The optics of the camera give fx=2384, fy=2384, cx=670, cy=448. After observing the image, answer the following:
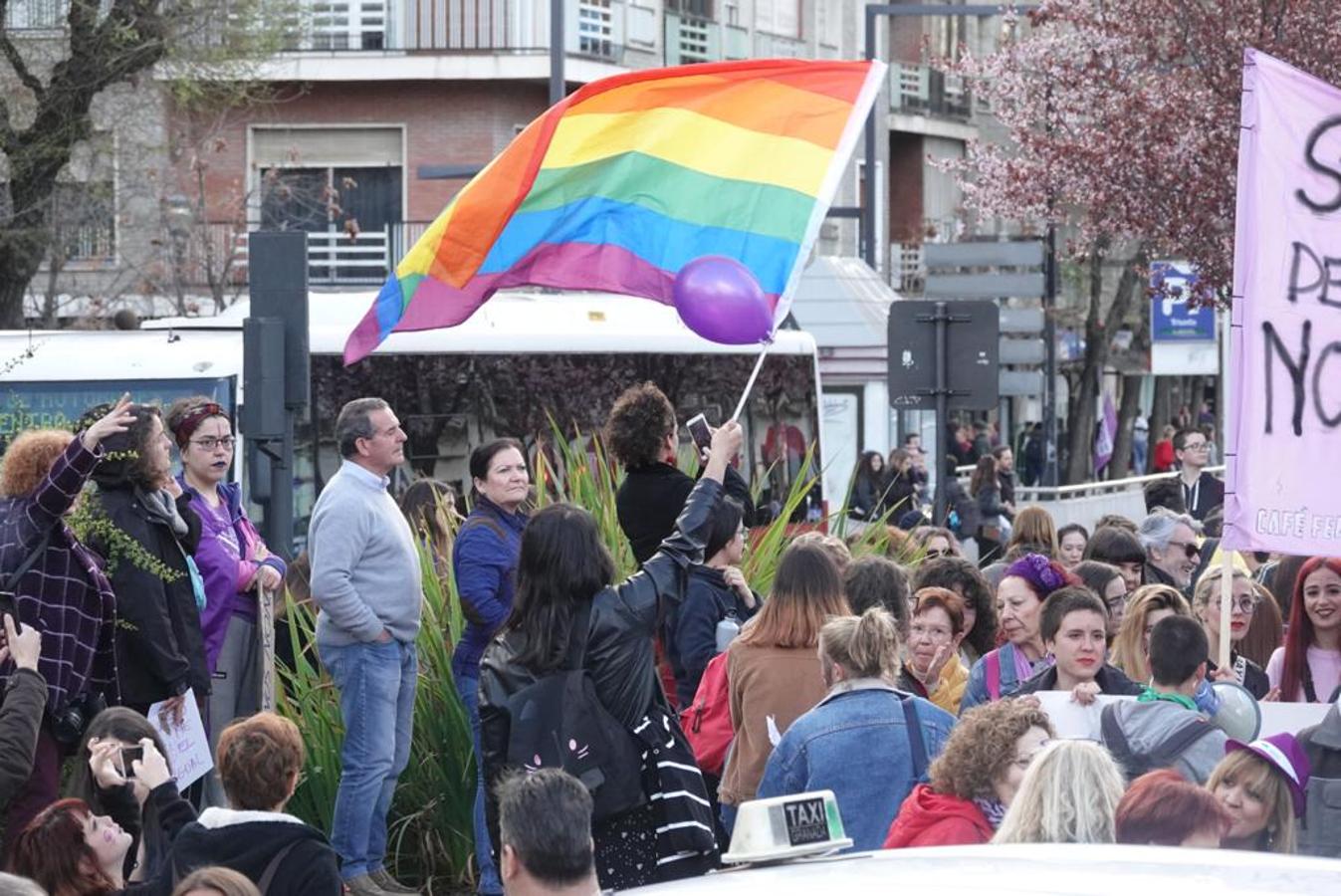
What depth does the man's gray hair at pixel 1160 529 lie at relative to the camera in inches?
485

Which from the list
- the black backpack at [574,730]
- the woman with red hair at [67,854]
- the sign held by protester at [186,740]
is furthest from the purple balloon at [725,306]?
the woman with red hair at [67,854]

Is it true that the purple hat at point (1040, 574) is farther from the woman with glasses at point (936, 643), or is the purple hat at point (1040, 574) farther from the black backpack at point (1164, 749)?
the black backpack at point (1164, 749)

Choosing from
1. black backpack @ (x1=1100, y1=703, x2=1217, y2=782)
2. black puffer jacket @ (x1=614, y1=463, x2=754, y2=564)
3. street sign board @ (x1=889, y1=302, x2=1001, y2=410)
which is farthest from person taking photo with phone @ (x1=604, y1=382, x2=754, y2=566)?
street sign board @ (x1=889, y1=302, x2=1001, y2=410)

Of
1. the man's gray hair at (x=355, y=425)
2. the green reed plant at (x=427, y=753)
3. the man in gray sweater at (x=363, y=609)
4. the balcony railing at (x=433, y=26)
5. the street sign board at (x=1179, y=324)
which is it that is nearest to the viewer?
the man in gray sweater at (x=363, y=609)

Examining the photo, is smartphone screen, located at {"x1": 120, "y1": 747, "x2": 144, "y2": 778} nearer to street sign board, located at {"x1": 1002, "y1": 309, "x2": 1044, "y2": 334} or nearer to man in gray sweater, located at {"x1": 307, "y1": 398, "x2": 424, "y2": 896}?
man in gray sweater, located at {"x1": 307, "y1": 398, "x2": 424, "y2": 896}

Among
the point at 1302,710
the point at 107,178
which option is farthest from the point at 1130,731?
the point at 107,178

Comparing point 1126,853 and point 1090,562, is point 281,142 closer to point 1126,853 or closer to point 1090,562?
point 1090,562

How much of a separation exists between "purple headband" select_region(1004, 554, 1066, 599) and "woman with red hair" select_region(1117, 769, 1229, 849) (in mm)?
3144

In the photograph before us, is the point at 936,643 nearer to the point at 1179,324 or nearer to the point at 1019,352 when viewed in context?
the point at 1019,352

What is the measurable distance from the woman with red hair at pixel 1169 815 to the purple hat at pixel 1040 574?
10.3 feet

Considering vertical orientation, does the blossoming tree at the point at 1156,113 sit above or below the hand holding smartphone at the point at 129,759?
above

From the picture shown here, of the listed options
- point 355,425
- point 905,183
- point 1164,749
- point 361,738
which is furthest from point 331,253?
point 1164,749

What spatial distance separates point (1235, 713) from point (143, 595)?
3699 mm

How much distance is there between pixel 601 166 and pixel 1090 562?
2703 millimetres
